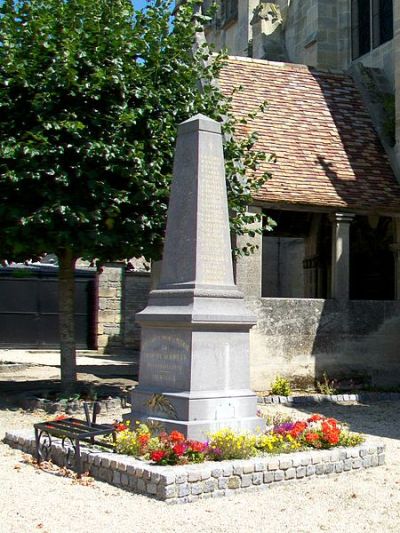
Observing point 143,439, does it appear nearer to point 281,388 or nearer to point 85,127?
point 85,127

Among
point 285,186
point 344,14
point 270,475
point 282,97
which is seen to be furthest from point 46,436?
point 344,14

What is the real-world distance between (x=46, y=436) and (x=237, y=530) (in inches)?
124

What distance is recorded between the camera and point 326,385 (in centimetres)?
1359

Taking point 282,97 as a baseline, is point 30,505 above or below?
below

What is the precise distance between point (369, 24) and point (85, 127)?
36.1 feet

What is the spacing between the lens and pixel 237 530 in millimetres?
5559

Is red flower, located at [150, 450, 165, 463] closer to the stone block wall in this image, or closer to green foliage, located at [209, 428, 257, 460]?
green foliage, located at [209, 428, 257, 460]

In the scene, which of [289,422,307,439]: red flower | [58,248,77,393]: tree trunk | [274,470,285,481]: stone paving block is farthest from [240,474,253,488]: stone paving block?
[58,248,77,393]: tree trunk

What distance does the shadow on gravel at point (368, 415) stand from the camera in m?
10.1

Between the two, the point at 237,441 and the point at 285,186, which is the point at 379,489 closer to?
the point at 237,441

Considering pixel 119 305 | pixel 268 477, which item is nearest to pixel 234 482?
pixel 268 477

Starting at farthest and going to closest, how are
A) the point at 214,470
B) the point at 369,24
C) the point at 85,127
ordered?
the point at 369,24 → the point at 85,127 → the point at 214,470

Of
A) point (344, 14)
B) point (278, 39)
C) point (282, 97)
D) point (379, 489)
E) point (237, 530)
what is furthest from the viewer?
point (278, 39)

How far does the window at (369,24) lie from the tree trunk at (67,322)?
10288mm
